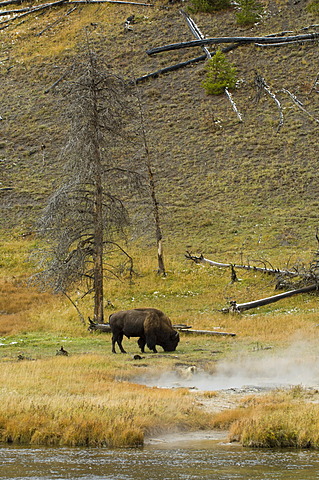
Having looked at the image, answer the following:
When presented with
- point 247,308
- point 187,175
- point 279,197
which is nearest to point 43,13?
point 187,175

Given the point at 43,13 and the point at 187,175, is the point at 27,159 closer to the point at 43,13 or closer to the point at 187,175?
the point at 187,175

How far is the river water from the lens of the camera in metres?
7.55

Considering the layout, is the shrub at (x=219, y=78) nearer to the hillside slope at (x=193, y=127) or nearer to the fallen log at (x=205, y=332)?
the hillside slope at (x=193, y=127)

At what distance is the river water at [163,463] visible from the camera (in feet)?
24.8

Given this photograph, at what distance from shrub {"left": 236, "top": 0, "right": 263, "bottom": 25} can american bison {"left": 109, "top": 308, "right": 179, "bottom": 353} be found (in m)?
A: 55.6

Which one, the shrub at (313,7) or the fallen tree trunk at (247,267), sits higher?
the shrub at (313,7)

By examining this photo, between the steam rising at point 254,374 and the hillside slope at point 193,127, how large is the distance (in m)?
21.1

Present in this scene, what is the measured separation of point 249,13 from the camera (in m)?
67.4

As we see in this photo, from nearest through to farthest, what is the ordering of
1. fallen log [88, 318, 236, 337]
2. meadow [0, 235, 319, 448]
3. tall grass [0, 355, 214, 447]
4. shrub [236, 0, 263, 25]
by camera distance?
tall grass [0, 355, 214, 447], meadow [0, 235, 319, 448], fallen log [88, 318, 236, 337], shrub [236, 0, 263, 25]

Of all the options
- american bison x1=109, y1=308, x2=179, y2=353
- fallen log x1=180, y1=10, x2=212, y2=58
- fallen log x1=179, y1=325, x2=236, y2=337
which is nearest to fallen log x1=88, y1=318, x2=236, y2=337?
fallen log x1=179, y1=325, x2=236, y2=337

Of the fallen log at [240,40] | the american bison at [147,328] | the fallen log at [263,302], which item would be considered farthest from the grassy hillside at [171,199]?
the fallen log at [240,40]

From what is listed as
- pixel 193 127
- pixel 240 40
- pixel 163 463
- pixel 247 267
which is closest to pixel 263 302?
pixel 247 267

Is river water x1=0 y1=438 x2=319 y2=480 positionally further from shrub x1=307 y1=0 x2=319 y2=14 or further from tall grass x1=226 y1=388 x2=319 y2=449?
shrub x1=307 y1=0 x2=319 y2=14

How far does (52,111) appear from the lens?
64.6 meters
